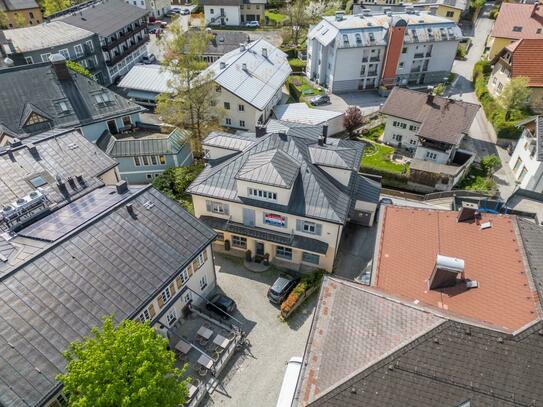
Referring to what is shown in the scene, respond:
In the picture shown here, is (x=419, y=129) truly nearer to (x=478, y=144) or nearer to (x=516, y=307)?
(x=478, y=144)

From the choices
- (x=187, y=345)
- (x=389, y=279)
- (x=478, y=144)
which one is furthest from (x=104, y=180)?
(x=478, y=144)


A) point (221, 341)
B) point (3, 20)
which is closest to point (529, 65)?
point (221, 341)

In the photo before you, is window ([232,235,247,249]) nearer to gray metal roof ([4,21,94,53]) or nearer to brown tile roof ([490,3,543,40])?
gray metal roof ([4,21,94,53])

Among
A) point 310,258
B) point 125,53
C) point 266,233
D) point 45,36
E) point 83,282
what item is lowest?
point 310,258

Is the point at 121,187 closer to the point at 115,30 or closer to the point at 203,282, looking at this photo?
the point at 203,282

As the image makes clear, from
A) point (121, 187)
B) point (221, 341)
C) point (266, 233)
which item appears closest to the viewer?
point (221, 341)
